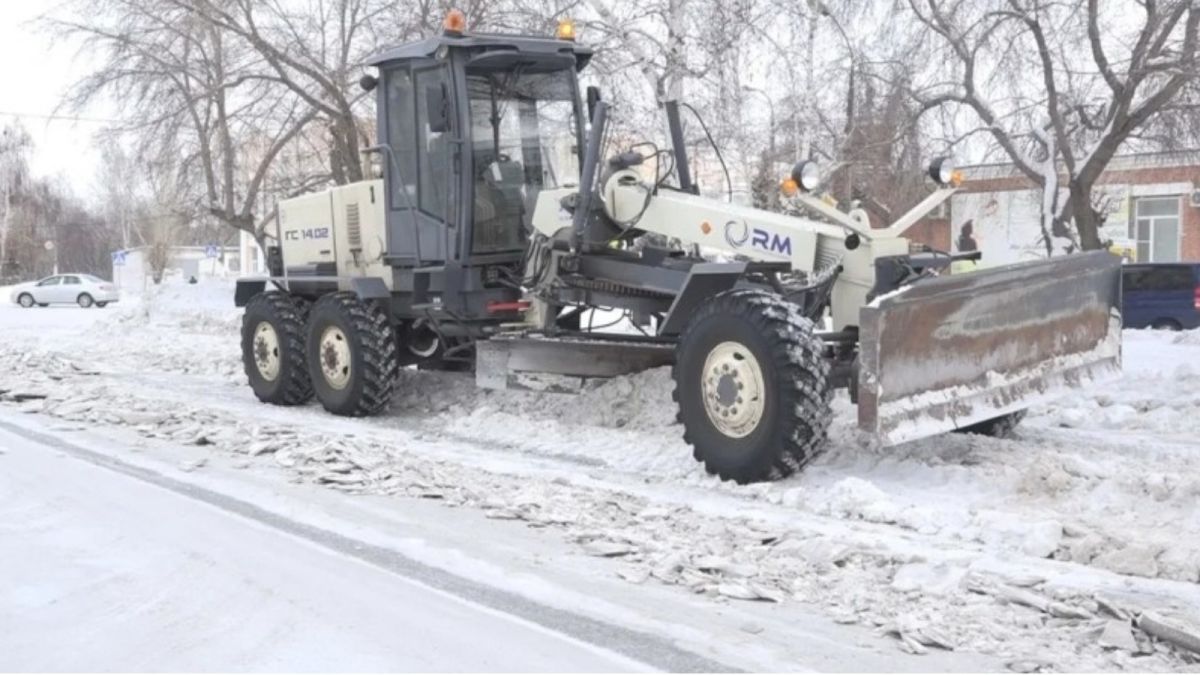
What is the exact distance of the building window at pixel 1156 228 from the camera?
118 feet

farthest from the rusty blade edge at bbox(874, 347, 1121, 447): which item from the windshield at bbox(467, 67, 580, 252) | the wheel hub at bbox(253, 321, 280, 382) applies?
the wheel hub at bbox(253, 321, 280, 382)

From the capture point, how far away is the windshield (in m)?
9.74

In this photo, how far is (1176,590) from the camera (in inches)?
196

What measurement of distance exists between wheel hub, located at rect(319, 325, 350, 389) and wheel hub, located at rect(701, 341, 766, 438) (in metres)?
4.33

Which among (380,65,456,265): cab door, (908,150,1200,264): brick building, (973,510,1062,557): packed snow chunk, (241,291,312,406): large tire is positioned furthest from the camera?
(908,150,1200,264): brick building

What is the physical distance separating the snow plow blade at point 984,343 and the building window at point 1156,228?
3104cm

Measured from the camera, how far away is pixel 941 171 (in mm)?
7906

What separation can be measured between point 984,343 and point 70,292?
40.4m

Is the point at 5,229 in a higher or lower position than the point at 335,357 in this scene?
higher

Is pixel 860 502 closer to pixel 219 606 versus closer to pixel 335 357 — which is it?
pixel 219 606

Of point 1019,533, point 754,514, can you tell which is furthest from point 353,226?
point 1019,533

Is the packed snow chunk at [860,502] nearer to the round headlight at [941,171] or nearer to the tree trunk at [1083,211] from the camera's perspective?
the round headlight at [941,171]

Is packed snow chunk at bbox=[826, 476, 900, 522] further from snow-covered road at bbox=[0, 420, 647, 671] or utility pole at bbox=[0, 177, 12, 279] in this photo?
utility pole at bbox=[0, 177, 12, 279]

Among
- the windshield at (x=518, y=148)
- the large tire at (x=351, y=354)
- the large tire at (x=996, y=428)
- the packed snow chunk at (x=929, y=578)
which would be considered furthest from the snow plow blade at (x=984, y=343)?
the large tire at (x=351, y=354)
